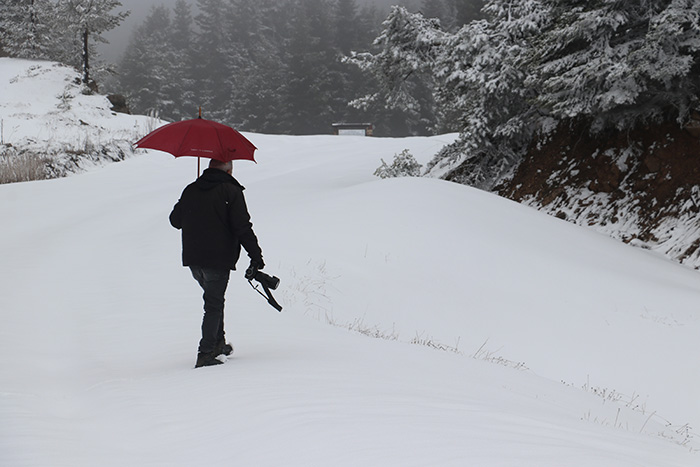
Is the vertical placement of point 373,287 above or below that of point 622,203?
below

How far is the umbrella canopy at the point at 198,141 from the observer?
460 centimetres

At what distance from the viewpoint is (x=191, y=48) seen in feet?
229

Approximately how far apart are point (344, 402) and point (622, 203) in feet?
38.2

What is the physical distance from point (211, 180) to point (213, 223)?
0.37m

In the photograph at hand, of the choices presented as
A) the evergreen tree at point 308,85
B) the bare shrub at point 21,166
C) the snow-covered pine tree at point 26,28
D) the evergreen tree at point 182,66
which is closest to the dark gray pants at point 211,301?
the bare shrub at point 21,166

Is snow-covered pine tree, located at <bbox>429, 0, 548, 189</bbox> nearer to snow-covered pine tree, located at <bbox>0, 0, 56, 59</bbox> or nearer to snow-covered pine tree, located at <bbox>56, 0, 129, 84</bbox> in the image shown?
snow-covered pine tree, located at <bbox>56, 0, 129, 84</bbox>

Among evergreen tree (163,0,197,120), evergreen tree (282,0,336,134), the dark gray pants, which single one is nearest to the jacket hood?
the dark gray pants

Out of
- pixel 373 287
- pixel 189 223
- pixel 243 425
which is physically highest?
pixel 189 223

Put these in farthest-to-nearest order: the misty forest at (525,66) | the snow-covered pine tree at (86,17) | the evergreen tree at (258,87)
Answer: the evergreen tree at (258,87), the snow-covered pine tree at (86,17), the misty forest at (525,66)

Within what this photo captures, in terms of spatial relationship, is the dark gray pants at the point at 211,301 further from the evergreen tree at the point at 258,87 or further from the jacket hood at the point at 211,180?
the evergreen tree at the point at 258,87

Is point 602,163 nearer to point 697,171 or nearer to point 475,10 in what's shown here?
point 697,171

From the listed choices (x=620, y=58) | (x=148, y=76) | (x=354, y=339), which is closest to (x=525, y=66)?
(x=620, y=58)

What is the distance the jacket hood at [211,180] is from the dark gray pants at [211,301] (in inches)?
27.2

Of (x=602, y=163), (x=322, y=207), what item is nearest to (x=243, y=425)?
(x=322, y=207)
